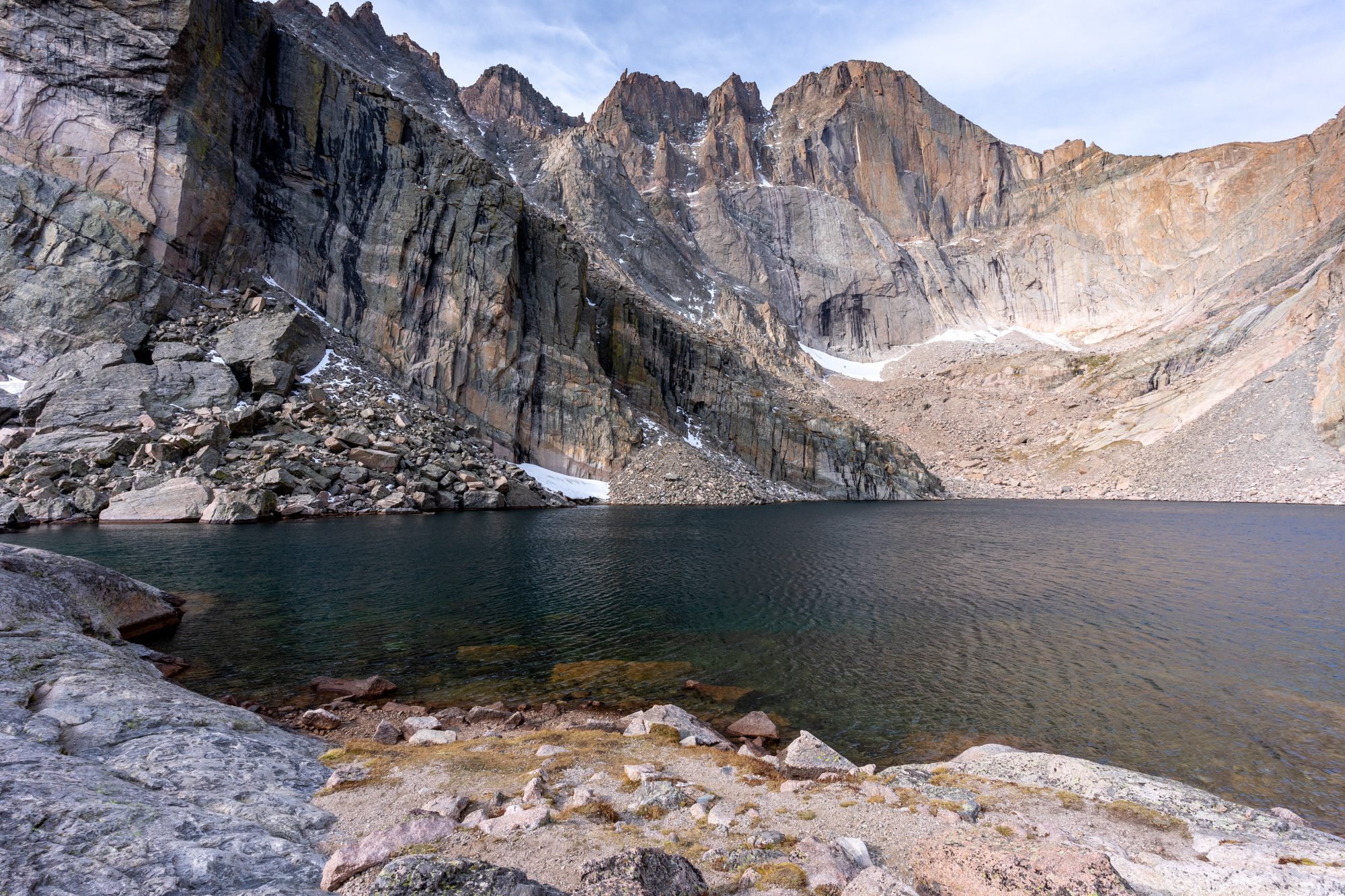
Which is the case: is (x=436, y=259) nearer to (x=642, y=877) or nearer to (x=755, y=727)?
(x=755, y=727)

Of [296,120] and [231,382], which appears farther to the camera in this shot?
[296,120]

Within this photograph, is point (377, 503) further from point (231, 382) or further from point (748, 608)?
point (748, 608)

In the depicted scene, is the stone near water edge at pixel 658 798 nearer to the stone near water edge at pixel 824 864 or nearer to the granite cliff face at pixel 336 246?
the stone near water edge at pixel 824 864

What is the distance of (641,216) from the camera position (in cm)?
16350

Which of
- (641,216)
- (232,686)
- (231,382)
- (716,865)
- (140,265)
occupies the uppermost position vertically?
(641,216)

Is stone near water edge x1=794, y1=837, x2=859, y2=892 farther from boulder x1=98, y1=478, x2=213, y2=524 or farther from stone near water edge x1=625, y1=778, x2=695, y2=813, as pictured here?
boulder x1=98, y1=478, x2=213, y2=524

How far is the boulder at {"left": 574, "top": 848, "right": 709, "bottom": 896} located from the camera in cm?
566

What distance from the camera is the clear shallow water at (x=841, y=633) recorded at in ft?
49.0

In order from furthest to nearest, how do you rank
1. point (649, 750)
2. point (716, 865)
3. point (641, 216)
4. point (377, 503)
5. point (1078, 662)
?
point (641, 216) → point (377, 503) → point (1078, 662) → point (649, 750) → point (716, 865)

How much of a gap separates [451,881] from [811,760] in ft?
28.4

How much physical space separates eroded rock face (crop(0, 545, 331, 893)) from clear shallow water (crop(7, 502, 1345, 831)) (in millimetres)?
4811

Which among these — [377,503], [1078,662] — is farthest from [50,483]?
[1078,662]

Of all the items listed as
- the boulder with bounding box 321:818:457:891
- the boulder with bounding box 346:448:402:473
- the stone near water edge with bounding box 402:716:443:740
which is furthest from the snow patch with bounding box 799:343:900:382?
the boulder with bounding box 321:818:457:891

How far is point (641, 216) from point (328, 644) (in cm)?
16077
